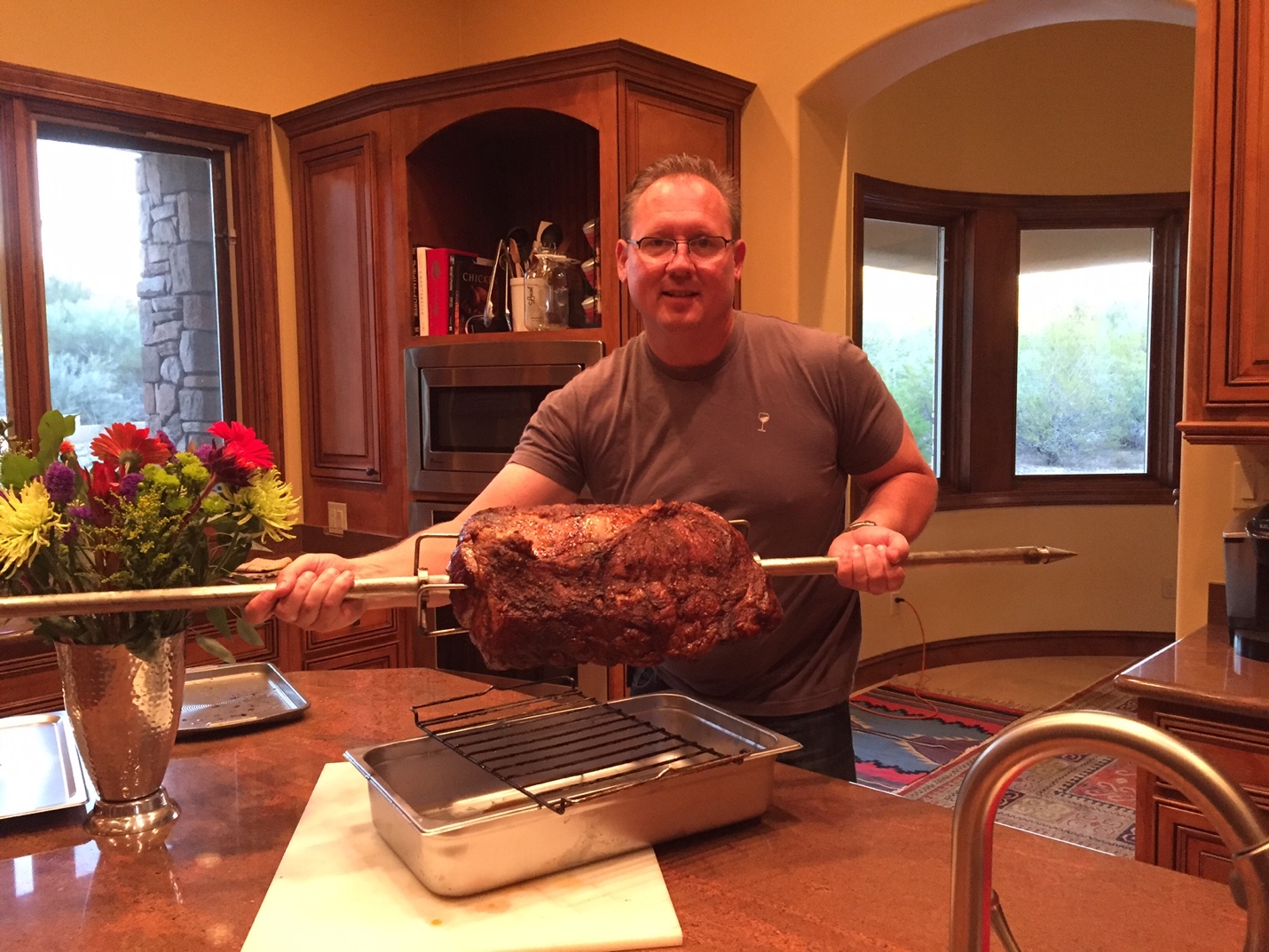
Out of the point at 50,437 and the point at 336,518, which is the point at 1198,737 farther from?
the point at 336,518

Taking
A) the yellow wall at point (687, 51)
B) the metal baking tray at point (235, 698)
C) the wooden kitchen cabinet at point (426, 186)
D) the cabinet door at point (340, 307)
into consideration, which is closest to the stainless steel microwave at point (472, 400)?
the wooden kitchen cabinet at point (426, 186)

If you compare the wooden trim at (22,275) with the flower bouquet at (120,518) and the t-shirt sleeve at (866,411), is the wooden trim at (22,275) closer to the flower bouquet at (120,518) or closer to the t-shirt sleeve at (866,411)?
the flower bouquet at (120,518)

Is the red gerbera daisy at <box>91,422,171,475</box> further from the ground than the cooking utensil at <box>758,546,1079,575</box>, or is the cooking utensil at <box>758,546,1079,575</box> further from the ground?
the red gerbera daisy at <box>91,422,171,475</box>

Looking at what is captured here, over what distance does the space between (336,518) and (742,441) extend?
7.22 feet

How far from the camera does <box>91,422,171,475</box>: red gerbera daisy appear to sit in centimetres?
126

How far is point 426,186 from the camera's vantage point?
3385 mm

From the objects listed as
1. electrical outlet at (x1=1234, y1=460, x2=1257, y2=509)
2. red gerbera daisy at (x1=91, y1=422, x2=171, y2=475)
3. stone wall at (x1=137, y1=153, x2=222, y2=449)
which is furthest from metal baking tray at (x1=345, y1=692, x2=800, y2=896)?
stone wall at (x1=137, y1=153, x2=222, y2=449)

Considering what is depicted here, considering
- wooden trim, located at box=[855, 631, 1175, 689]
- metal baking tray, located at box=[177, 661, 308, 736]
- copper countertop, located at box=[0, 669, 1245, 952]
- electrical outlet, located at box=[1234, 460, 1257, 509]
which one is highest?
electrical outlet, located at box=[1234, 460, 1257, 509]

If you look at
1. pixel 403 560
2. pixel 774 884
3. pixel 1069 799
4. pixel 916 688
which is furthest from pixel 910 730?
pixel 774 884

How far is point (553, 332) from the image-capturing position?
3105 millimetres

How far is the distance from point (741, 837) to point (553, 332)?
2105 mm

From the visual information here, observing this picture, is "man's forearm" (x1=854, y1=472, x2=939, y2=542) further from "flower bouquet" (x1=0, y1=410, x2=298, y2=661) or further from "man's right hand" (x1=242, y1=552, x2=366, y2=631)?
"flower bouquet" (x1=0, y1=410, x2=298, y2=661)

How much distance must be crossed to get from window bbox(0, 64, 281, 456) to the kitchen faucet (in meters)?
3.12

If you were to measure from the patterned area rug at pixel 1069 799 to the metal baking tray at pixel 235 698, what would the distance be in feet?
6.94
